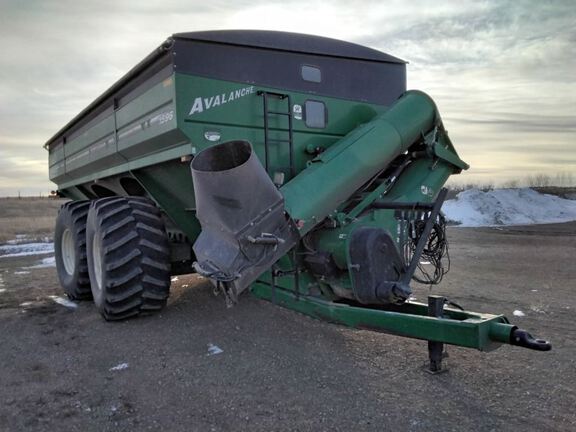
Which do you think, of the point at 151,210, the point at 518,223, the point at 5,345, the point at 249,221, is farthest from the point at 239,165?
the point at 518,223

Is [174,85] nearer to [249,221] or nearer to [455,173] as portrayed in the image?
[249,221]

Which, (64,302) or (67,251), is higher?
(67,251)

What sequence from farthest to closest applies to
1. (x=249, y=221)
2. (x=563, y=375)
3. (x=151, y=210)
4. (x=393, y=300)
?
(x=151, y=210) → (x=393, y=300) → (x=563, y=375) → (x=249, y=221)

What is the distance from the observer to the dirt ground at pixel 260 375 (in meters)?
3.39

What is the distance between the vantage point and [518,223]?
2388 cm

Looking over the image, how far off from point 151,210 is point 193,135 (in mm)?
1347

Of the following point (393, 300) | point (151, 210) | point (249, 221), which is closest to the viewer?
point (249, 221)

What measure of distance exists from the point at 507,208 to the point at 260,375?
948 inches

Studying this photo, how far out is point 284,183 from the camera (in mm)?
5023

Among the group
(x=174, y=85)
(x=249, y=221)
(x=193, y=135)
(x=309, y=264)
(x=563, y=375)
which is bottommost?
(x=563, y=375)

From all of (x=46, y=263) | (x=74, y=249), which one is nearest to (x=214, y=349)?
(x=74, y=249)

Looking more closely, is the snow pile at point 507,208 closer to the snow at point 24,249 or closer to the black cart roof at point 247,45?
the snow at point 24,249

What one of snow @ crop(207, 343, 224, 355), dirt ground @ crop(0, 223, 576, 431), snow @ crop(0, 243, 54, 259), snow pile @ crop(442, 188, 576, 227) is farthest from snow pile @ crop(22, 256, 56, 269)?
snow pile @ crop(442, 188, 576, 227)

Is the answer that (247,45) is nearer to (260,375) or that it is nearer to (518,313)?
(260,375)
